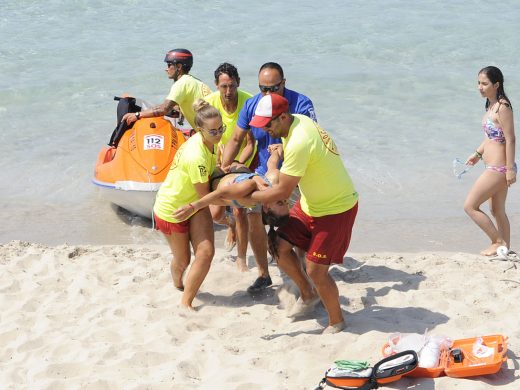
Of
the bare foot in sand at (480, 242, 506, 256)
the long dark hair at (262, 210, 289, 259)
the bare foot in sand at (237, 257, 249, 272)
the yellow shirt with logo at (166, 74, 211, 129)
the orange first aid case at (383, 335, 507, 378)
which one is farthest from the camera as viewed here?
the yellow shirt with logo at (166, 74, 211, 129)

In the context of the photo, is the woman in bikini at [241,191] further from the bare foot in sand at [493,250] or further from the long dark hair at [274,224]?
the bare foot in sand at [493,250]

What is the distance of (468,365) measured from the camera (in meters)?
4.85

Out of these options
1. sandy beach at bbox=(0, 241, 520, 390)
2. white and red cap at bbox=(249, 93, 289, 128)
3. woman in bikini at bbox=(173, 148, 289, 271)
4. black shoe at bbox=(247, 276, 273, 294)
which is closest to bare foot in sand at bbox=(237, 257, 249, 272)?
sandy beach at bbox=(0, 241, 520, 390)

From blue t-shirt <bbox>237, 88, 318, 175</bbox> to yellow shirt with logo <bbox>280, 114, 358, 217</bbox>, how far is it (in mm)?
1008

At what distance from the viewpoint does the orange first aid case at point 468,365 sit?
4.81 m

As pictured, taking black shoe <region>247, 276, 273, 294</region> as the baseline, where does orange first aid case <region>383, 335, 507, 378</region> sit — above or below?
above

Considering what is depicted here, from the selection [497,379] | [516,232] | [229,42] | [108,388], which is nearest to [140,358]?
[108,388]

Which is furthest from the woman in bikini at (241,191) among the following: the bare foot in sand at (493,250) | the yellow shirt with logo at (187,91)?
the bare foot in sand at (493,250)

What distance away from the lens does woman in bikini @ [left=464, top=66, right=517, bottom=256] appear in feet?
22.7

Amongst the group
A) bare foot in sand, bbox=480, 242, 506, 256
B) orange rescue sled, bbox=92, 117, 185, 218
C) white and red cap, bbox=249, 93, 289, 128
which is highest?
white and red cap, bbox=249, 93, 289, 128

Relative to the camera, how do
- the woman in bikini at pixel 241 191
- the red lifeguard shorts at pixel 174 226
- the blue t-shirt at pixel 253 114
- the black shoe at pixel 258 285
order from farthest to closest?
1. the black shoe at pixel 258 285
2. the blue t-shirt at pixel 253 114
3. the red lifeguard shorts at pixel 174 226
4. the woman in bikini at pixel 241 191

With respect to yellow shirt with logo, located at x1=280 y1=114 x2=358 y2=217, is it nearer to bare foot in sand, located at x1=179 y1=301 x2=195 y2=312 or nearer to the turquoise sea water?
bare foot in sand, located at x1=179 y1=301 x2=195 y2=312

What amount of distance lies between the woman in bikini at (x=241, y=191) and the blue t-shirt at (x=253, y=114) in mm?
421

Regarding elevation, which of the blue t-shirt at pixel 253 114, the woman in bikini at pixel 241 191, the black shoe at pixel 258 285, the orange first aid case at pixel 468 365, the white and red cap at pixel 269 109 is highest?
the white and red cap at pixel 269 109
